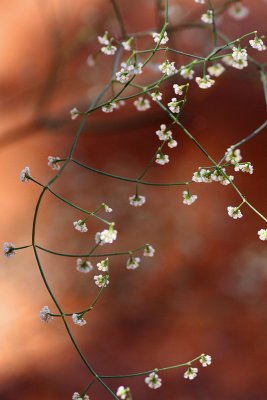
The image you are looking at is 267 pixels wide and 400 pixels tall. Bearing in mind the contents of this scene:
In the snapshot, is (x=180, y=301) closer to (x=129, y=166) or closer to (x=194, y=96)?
(x=129, y=166)

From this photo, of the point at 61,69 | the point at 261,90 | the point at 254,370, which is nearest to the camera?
the point at 254,370

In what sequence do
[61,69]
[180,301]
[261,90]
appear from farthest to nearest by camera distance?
[61,69], [261,90], [180,301]

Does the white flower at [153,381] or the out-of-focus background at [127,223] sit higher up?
the out-of-focus background at [127,223]

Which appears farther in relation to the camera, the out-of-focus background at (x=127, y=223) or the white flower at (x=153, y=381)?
the out-of-focus background at (x=127, y=223)

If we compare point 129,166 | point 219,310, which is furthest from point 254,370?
Result: point 129,166

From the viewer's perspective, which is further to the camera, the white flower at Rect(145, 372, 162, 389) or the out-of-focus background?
the out-of-focus background

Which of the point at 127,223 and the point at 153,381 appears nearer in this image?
the point at 153,381

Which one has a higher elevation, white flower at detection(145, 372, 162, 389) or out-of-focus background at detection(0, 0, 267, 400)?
out-of-focus background at detection(0, 0, 267, 400)

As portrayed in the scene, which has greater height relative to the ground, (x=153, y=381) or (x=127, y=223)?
(x=127, y=223)
